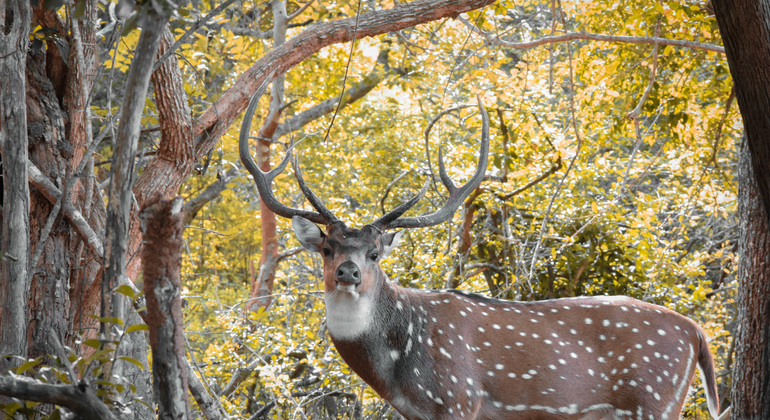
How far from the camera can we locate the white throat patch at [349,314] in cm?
464

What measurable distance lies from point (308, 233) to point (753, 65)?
299cm

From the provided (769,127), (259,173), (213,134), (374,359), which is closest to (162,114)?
(213,134)

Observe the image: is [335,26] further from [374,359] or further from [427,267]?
[427,267]

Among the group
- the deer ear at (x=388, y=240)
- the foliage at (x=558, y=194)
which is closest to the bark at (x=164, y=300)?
the deer ear at (x=388, y=240)

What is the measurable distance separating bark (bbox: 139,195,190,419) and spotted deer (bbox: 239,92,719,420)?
229cm

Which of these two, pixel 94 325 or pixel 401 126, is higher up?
pixel 401 126

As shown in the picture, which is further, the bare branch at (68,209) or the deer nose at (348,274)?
the deer nose at (348,274)

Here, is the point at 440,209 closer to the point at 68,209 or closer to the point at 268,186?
the point at 268,186

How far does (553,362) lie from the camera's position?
4879mm

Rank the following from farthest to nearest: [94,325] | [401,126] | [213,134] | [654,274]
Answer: [401,126] → [654,274] → [213,134] → [94,325]

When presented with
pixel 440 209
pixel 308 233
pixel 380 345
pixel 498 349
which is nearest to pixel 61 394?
pixel 380 345

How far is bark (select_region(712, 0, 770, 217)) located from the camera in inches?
152

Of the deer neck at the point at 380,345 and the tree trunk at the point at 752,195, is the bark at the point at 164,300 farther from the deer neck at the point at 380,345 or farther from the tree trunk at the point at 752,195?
the tree trunk at the point at 752,195

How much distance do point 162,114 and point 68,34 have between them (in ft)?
2.23
